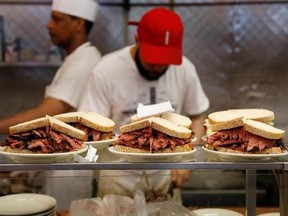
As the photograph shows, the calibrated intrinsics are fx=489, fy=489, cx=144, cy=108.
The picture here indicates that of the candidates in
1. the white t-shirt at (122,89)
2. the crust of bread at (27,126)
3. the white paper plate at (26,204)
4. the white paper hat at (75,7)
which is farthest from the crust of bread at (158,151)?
the white paper hat at (75,7)

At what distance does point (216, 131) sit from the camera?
1.47 meters

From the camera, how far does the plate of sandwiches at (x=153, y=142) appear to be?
4.47ft

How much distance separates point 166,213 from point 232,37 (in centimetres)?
240

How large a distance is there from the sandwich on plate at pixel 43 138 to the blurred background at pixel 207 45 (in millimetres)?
2370

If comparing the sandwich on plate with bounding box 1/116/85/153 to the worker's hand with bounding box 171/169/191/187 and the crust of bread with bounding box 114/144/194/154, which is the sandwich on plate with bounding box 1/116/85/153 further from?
the worker's hand with bounding box 171/169/191/187

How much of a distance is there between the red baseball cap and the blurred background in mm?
1414

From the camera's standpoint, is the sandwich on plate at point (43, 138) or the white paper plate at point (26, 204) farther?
the white paper plate at point (26, 204)

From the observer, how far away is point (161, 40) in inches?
90.0

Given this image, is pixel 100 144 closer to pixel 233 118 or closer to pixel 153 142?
pixel 153 142

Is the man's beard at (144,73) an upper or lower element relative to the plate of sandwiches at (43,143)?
upper

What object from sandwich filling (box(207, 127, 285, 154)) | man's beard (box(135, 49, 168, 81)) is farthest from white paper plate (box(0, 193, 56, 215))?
man's beard (box(135, 49, 168, 81))

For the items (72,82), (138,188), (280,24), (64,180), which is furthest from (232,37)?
(64,180)

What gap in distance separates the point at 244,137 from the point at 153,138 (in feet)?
0.86

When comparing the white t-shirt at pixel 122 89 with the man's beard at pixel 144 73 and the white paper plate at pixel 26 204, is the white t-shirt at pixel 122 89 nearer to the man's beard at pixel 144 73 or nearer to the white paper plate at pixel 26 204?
the man's beard at pixel 144 73
